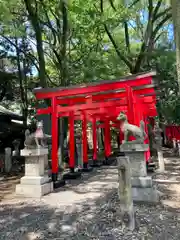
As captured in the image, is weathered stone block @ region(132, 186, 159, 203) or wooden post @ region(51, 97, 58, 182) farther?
wooden post @ region(51, 97, 58, 182)

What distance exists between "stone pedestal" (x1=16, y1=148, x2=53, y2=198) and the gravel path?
321mm

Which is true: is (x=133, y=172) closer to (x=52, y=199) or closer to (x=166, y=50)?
(x=52, y=199)

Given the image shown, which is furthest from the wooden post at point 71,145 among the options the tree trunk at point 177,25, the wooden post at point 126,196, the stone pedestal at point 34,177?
the tree trunk at point 177,25

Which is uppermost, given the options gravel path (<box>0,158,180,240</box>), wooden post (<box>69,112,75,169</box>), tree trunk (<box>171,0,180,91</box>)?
tree trunk (<box>171,0,180,91</box>)

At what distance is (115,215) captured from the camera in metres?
4.35

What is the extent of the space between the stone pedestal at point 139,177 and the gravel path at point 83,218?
237 millimetres

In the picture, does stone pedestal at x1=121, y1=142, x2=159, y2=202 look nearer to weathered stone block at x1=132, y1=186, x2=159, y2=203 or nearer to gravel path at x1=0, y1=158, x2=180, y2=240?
weathered stone block at x1=132, y1=186, x2=159, y2=203

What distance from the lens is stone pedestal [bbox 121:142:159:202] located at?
527 centimetres

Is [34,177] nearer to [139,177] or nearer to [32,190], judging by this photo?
[32,190]

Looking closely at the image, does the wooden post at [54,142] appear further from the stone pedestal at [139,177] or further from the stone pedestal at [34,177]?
the stone pedestal at [139,177]

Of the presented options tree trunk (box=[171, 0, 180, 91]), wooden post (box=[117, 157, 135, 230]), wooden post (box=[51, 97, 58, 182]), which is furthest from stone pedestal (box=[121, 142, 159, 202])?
wooden post (box=[51, 97, 58, 182])

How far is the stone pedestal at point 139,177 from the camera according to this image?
17.3 ft

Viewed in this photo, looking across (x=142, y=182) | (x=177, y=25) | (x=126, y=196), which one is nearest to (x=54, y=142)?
(x=142, y=182)

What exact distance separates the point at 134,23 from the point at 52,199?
13633mm
